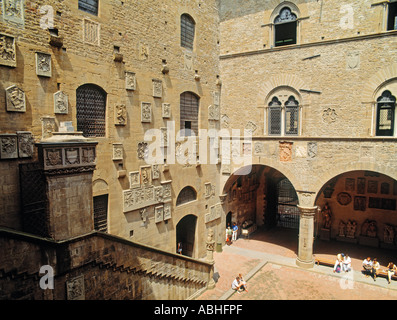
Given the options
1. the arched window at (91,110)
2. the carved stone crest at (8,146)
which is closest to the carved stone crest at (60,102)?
the arched window at (91,110)

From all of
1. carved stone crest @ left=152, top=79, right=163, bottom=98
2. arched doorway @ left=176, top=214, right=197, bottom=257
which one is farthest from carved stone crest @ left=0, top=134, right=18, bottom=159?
arched doorway @ left=176, top=214, right=197, bottom=257

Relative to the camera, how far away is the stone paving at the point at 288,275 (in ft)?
41.6

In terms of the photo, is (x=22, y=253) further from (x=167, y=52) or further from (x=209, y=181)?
(x=209, y=181)

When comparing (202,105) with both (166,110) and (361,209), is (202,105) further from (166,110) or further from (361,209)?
(361,209)

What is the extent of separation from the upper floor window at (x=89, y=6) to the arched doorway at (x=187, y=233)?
Answer: 32.1 feet

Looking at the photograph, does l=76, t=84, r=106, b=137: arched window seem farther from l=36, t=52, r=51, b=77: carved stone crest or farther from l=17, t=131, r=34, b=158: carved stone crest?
l=17, t=131, r=34, b=158: carved stone crest

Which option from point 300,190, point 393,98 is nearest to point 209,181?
point 300,190

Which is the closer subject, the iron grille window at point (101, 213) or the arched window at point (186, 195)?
the iron grille window at point (101, 213)

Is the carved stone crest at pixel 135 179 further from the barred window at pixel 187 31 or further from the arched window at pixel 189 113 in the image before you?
the barred window at pixel 187 31

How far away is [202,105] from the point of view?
15336mm

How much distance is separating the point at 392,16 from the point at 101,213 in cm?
1464

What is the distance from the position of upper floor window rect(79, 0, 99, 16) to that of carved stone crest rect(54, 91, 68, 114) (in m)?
2.96

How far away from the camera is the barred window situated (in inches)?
549

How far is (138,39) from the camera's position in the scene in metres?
11.6
